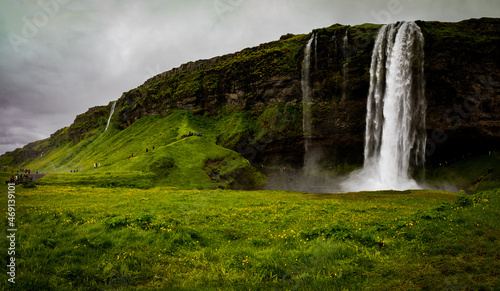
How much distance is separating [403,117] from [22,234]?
61.8 meters

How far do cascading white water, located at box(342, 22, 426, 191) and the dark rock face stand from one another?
226 centimetres

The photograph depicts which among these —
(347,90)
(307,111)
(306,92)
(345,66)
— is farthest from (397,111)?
(306,92)

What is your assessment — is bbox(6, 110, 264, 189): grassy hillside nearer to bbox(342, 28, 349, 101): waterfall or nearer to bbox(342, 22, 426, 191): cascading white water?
bbox(342, 22, 426, 191): cascading white water

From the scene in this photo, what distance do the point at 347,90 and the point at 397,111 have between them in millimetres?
12983

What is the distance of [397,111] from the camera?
55.5 meters

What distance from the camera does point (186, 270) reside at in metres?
8.17

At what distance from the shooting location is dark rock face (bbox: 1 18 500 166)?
53.5m

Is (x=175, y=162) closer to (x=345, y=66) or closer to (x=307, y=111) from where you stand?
(x=307, y=111)

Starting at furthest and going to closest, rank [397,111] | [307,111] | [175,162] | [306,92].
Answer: [306,92] < [307,111] < [175,162] < [397,111]

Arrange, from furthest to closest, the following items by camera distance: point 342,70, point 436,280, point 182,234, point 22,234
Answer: point 342,70 < point 182,234 < point 22,234 < point 436,280

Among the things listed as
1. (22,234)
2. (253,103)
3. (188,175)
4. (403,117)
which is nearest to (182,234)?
(22,234)

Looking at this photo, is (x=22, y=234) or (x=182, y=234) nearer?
(x=22, y=234)

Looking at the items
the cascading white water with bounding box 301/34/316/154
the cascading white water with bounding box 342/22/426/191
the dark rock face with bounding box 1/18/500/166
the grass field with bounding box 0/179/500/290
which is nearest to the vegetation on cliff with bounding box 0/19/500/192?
the dark rock face with bounding box 1/18/500/166

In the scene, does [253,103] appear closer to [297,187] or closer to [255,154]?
[255,154]
